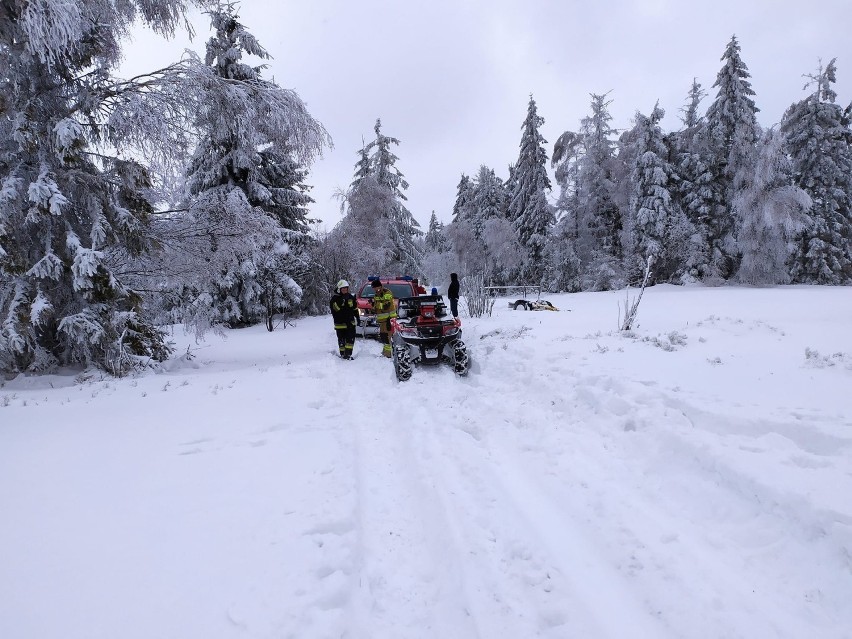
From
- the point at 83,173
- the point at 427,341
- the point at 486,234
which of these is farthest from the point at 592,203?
the point at 83,173

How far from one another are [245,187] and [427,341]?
14.0m

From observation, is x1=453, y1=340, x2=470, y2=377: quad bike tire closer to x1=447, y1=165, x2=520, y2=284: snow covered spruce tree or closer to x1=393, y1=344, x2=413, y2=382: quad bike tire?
x1=393, y1=344, x2=413, y2=382: quad bike tire

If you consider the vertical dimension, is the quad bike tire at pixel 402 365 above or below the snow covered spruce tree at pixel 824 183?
below

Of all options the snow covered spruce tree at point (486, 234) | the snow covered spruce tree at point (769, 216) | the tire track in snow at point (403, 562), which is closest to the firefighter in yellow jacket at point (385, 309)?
the tire track in snow at point (403, 562)

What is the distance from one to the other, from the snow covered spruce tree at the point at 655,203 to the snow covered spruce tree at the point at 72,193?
26.0 meters

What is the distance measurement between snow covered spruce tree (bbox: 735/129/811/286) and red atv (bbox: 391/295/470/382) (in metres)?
22.6

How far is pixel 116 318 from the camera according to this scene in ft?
25.9

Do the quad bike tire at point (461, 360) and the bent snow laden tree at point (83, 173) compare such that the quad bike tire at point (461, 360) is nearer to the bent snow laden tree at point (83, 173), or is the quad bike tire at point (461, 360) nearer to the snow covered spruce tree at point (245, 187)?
the snow covered spruce tree at point (245, 187)

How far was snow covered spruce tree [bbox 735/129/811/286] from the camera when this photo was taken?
72.9ft

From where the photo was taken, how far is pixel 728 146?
2628cm

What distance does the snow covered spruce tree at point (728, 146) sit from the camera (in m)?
25.0

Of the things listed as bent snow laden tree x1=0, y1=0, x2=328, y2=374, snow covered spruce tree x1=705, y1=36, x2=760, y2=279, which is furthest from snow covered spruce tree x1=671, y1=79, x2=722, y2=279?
bent snow laden tree x1=0, y1=0, x2=328, y2=374

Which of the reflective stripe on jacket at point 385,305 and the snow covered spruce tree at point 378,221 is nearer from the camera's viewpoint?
the reflective stripe on jacket at point 385,305

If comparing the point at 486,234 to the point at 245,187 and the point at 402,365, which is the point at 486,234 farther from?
the point at 402,365
